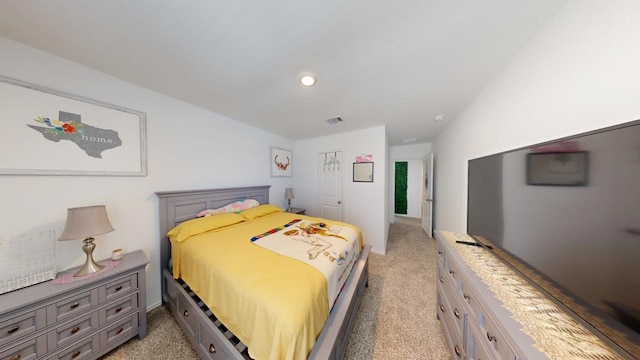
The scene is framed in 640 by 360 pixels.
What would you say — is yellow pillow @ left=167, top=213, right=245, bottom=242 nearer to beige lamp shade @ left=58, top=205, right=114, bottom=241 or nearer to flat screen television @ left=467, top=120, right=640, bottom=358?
beige lamp shade @ left=58, top=205, right=114, bottom=241

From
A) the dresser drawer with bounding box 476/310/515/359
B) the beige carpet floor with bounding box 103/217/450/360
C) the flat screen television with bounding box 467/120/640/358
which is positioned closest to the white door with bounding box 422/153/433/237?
the beige carpet floor with bounding box 103/217/450/360

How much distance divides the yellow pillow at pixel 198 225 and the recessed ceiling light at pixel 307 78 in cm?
183

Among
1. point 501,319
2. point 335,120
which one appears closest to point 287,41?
point 335,120

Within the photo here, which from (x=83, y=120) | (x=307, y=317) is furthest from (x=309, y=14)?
(x=83, y=120)

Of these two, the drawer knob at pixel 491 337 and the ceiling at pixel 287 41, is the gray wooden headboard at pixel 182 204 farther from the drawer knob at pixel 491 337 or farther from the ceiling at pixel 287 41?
the drawer knob at pixel 491 337

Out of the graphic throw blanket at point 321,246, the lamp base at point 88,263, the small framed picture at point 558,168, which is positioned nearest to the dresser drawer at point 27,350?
the lamp base at point 88,263

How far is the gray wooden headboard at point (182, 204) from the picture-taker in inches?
75.9

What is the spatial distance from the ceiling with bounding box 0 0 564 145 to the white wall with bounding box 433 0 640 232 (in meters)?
0.14

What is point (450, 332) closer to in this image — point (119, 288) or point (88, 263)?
point (119, 288)

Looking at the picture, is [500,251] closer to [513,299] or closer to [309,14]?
[513,299]

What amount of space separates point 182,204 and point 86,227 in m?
0.80

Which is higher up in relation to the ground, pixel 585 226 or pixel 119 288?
pixel 585 226

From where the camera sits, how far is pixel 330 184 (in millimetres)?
3572

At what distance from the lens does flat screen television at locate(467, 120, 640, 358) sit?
1.91 feet
